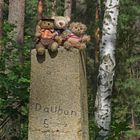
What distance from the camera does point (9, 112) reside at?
21.6 feet

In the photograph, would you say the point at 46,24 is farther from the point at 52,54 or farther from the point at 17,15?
the point at 17,15

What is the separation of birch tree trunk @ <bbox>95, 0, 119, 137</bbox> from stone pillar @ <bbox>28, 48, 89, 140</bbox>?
294cm

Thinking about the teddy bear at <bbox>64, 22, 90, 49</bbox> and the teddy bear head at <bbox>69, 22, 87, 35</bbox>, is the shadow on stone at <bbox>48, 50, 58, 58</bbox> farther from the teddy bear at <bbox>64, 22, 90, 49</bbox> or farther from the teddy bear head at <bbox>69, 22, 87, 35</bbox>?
the teddy bear head at <bbox>69, 22, 87, 35</bbox>

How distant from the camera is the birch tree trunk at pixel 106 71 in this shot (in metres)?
8.48

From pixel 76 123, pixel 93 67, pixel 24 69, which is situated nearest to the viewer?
pixel 76 123

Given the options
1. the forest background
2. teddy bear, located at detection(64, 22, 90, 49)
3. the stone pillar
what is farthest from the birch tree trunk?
the stone pillar

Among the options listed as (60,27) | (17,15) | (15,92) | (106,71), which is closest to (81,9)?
(17,15)

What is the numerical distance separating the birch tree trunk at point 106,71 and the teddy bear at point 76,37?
2.74 meters

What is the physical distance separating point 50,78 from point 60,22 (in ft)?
2.18

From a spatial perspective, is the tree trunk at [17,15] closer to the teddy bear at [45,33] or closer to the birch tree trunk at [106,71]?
the birch tree trunk at [106,71]

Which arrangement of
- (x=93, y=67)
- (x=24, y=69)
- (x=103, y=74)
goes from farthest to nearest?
(x=93, y=67)
(x=103, y=74)
(x=24, y=69)

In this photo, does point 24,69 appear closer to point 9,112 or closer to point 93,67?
point 9,112

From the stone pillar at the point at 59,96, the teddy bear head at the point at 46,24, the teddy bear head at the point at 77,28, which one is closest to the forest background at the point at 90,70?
the stone pillar at the point at 59,96

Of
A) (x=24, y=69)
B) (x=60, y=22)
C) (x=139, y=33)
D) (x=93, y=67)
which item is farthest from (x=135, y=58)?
(x=60, y=22)
